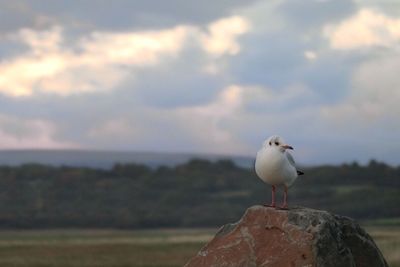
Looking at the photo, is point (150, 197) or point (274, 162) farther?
point (150, 197)

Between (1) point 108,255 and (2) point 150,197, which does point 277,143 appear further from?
(2) point 150,197

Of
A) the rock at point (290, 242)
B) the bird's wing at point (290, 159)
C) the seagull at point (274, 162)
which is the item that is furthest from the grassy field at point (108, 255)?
the seagull at point (274, 162)

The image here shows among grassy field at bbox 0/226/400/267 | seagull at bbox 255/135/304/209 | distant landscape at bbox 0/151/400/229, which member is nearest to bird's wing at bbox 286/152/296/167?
seagull at bbox 255/135/304/209

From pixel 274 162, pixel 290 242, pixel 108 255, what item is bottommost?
pixel 108 255

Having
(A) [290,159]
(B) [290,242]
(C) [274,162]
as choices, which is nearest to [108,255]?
(B) [290,242]

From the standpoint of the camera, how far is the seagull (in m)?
16.0

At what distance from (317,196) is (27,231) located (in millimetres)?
35536

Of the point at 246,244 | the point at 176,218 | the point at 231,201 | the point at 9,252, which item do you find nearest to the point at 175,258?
the point at 9,252

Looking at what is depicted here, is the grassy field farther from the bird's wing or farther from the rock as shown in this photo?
the bird's wing

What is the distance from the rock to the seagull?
0.97m

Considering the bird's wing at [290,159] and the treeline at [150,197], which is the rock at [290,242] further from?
the treeline at [150,197]

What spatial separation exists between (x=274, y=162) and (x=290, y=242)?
71.0 inches

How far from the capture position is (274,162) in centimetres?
1602

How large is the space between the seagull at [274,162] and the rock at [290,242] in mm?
973
